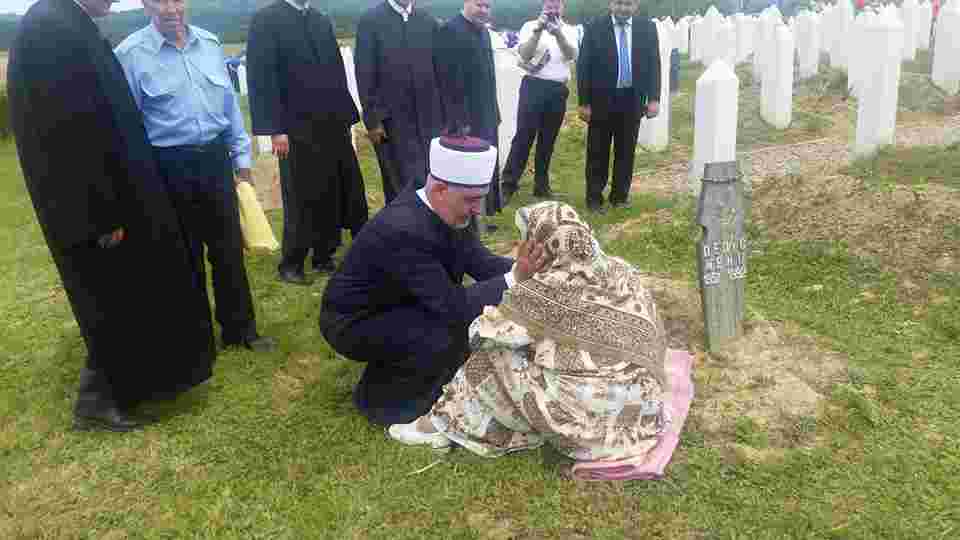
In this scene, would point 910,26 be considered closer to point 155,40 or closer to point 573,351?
point 573,351

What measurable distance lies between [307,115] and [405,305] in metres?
2.15

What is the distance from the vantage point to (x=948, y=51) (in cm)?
1055

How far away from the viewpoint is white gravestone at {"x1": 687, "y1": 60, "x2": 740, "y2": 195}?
6.31 m

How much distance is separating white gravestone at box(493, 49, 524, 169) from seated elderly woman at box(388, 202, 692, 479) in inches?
199

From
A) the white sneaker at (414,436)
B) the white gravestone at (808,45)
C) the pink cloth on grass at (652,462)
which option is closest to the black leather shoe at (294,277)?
the white sneaker at (414,436)

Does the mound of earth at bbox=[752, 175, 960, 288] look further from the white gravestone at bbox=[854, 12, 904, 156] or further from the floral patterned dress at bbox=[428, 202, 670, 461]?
the floral patterned dress at bbox=[428, 202, 670, 461]

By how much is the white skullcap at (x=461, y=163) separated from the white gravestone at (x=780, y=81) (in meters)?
7.44

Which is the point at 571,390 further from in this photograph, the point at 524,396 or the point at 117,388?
the point at 117,388

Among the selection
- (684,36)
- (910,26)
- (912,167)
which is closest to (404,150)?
(912,167)

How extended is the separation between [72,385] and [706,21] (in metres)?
14.9

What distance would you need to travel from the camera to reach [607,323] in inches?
117

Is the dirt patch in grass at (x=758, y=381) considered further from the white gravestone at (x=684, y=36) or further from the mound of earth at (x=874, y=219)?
the white gravestone at (x=684, y=36)

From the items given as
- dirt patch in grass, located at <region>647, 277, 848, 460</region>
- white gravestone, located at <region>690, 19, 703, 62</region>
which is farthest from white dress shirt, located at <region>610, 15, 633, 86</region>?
white gravestone, located at <region>690, 19, 703, 62</region>

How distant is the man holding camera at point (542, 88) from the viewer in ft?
22.9
